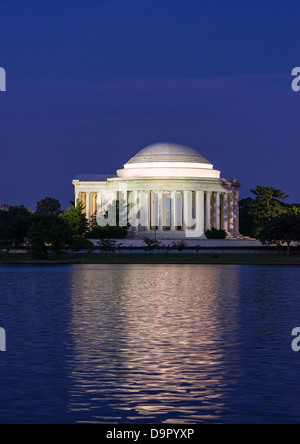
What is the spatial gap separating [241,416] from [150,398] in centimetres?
235

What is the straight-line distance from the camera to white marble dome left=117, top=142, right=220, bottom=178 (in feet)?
582

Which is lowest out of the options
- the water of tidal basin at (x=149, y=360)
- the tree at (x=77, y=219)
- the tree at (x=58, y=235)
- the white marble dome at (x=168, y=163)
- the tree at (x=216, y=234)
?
A: the water of tidal basin at (x=149, y=360)

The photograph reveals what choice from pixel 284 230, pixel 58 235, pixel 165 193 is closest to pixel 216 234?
pixel 165 193

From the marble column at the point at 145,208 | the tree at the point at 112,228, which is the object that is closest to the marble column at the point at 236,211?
the marble column at the point at 145,208

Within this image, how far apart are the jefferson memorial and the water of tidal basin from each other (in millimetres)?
126518

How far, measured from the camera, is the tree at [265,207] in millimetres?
164125

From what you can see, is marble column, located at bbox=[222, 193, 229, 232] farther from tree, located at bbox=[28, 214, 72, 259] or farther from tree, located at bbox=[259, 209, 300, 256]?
tree, located at bbox=[28, 214, 72, 259]

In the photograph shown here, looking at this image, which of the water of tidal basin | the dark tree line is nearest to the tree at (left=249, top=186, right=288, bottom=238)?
the dark tree line

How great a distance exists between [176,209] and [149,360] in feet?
514

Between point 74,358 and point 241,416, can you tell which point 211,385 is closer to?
point 241,416

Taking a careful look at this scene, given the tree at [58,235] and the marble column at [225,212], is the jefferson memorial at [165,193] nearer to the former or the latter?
the marble column at [225,212]

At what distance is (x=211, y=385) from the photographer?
749 inches

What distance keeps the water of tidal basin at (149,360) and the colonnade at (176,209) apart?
129 m
